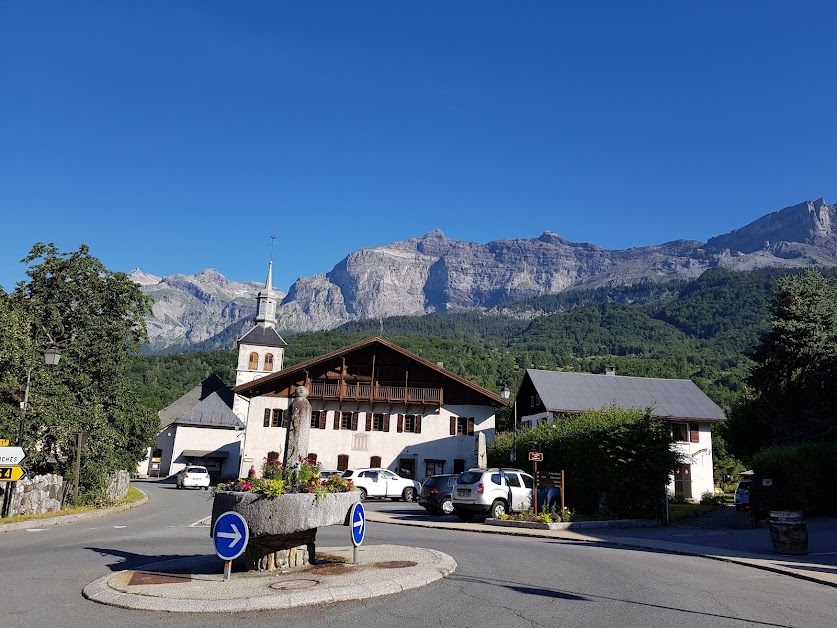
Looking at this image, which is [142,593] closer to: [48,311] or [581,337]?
[48,311]

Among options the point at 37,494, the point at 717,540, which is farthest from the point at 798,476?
the point at 37,494

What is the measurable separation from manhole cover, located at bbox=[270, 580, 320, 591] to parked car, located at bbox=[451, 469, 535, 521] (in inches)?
514

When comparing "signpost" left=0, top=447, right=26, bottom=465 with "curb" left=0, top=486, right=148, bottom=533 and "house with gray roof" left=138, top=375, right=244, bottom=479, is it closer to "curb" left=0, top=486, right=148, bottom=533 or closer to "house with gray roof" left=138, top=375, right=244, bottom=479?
"curb" left=0, top=486, right=148, bottom=533

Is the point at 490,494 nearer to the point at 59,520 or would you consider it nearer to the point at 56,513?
the point at 59,520

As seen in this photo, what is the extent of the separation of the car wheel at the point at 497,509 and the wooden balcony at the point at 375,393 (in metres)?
21.2

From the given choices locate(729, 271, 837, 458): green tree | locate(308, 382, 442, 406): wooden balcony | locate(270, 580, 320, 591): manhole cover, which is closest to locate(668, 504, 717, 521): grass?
locate(729, 271, 837, 458): green tree

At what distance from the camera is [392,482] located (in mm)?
31188

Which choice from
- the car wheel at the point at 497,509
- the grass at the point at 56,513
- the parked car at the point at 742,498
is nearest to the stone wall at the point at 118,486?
the grass at the point at 56,513

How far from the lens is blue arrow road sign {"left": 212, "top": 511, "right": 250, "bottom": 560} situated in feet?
26.6

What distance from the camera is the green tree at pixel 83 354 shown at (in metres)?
20.8

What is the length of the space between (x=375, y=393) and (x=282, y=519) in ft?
111

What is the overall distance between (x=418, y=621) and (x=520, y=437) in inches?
1005

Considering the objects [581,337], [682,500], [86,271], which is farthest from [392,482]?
[581,337]

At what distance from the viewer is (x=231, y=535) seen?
8133mm
